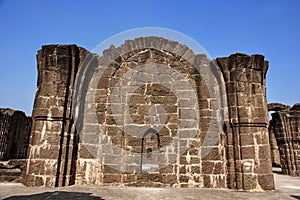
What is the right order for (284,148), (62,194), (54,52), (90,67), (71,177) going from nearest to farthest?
(62,194) < (71,177) < (54,52) < (90,67) < (284,148)

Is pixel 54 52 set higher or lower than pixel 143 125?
higher

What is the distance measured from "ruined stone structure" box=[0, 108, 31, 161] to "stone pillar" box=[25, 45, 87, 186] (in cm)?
1416

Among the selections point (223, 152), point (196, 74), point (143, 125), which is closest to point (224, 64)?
point (196, 74)

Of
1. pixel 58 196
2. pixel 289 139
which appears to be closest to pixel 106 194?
pixel 58 196

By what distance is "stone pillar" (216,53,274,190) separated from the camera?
5.73 metres

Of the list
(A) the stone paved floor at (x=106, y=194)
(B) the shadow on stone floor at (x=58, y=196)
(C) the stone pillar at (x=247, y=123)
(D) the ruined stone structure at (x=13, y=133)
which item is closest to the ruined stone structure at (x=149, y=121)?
(C) the stone pillar at (x=247, y=123)

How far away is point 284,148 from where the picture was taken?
1266 centimetres

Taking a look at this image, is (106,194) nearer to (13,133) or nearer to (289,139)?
(289,139)

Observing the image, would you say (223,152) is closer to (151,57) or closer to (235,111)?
(235,111)

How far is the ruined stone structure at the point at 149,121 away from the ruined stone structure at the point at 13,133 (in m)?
14.2

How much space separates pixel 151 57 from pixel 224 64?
2321mm

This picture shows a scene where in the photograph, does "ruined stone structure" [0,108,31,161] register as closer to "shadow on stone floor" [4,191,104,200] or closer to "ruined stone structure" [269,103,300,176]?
"shadow on stone floor" [4,191,104,200]

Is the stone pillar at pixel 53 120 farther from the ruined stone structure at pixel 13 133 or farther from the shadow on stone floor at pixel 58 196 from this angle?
the ruined stone structure at pixel 13 133

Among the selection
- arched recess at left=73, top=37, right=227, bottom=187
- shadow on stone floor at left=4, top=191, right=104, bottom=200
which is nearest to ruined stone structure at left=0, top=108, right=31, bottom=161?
arched recess at left=73, top=37, right=227, bottom=187
